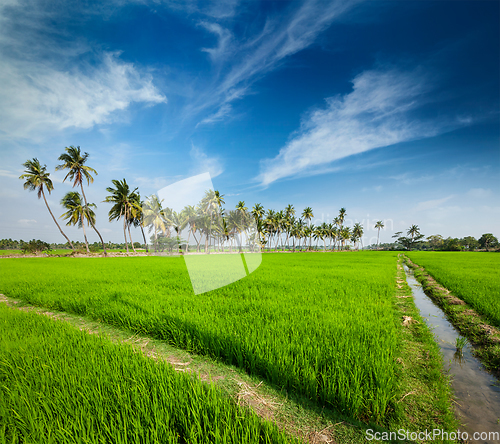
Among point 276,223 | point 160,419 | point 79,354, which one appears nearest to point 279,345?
point 160,419

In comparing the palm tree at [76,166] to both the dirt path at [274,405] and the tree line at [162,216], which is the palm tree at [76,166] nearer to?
the tree line at [162,216]

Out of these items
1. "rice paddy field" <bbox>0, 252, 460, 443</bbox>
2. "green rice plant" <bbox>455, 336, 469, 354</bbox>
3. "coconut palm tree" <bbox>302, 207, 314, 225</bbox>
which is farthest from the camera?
"coconut palm tree" <bbox>302, 207, 314, 225</bbox>

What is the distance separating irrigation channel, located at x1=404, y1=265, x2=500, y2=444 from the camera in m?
1.95

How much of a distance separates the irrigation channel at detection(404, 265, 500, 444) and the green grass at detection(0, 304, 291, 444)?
6.58 feet

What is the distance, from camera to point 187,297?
555 centimetres

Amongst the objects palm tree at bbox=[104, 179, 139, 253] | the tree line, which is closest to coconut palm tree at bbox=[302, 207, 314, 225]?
the tree line

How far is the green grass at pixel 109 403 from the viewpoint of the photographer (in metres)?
1.54

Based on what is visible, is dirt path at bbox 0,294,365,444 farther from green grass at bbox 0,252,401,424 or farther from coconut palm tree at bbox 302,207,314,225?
coconut palm tree at bbox 302,207,314,225

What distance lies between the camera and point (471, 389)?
2.43 m

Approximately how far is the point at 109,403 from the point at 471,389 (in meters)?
3.92

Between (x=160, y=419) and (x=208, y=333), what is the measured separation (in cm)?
157

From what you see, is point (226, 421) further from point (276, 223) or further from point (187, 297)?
point (276, 223)

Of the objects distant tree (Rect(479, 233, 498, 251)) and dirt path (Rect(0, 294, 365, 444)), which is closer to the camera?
dirt path (Rect(0, 294, 365, 444))

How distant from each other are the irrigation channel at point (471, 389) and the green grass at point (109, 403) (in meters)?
2.01
